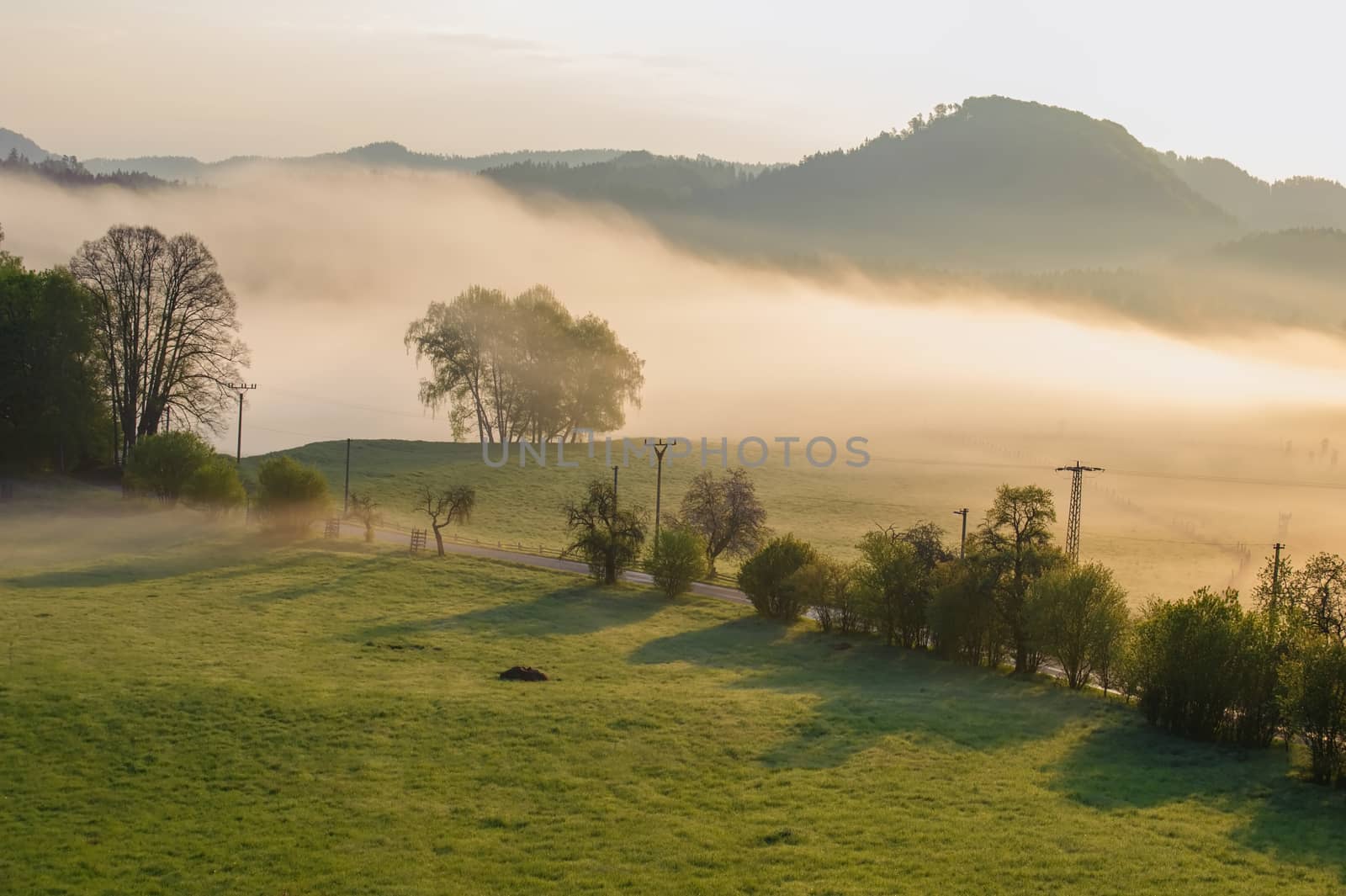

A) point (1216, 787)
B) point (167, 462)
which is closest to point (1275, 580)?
point (1216, 787)

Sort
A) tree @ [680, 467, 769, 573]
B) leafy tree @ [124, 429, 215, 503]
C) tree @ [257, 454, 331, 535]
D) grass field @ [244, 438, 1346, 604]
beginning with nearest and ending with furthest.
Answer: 1. tree @ [257, 454, 331, 535]
2. leafy tree @ [124, 429, 215, 503]
3. tree @ [680, 467, 769, 573]
4. grass field @ [244, 438, 1346, 604]

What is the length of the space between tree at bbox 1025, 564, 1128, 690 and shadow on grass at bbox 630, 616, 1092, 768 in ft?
5.67

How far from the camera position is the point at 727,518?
8075 cm

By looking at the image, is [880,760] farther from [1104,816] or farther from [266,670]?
[266,670]

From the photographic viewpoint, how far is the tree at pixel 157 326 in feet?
279

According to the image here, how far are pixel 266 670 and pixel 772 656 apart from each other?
76.8ft

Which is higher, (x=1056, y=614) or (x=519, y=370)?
(x=519, y=370)

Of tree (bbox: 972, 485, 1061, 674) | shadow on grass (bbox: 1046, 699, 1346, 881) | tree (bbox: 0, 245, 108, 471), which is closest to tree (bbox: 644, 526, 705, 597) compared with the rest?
tree (bbox: 972, 485, 1061, 674)

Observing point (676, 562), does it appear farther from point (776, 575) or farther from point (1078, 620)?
point (1078, 620)

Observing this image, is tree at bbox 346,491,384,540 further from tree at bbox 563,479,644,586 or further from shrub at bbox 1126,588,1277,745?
shrub at bbox 1126,588,1277,745

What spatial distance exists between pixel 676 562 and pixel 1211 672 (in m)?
33.3

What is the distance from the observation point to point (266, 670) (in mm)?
44281

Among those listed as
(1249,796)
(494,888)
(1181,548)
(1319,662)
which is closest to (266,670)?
(494,888)

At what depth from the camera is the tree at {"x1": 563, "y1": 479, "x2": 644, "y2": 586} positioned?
70.8 meters
